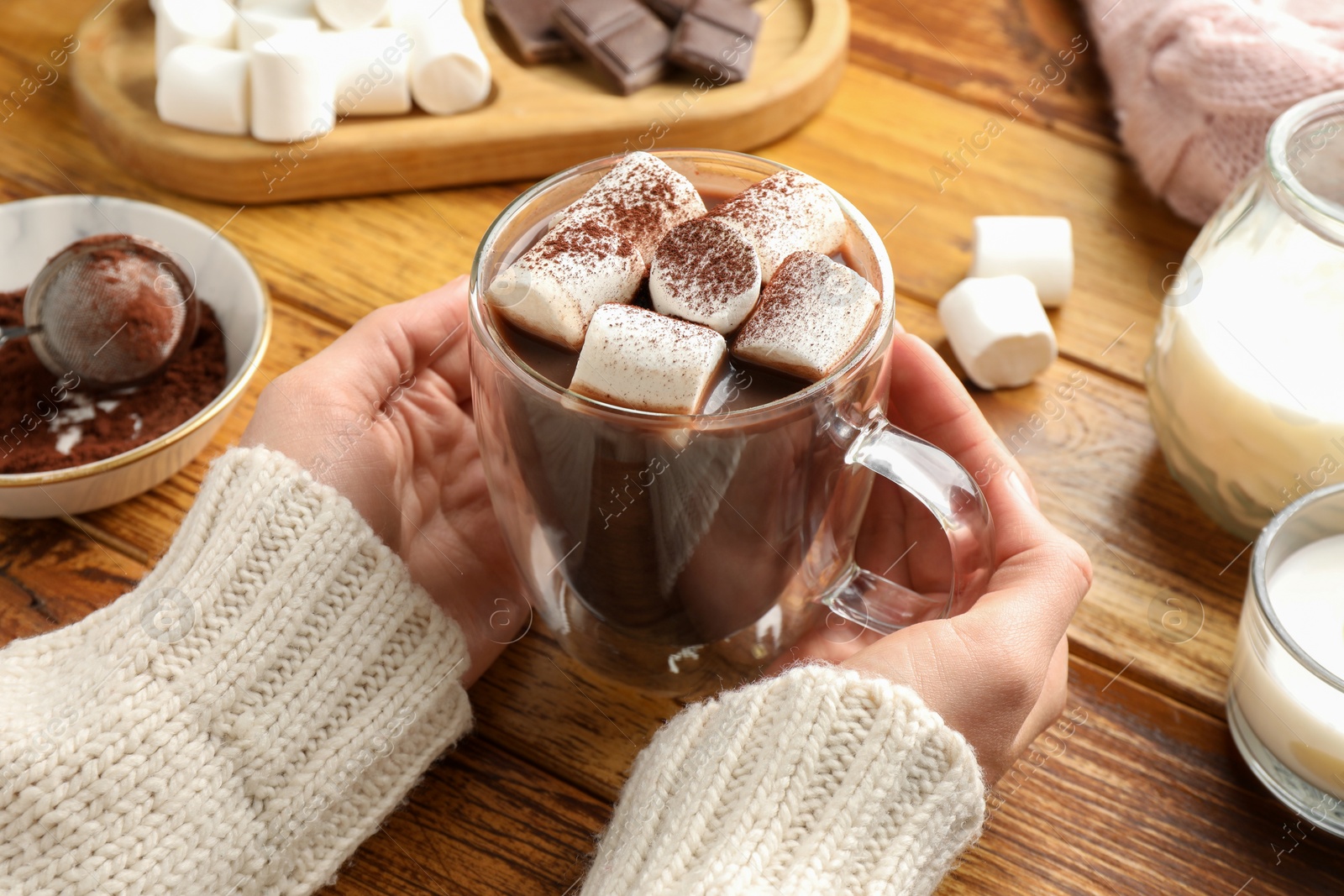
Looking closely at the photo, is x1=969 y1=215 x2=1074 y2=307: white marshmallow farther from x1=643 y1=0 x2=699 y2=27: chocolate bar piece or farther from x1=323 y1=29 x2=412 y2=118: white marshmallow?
x1=323 y1=29 x2=412 y2=118: white marshmallow

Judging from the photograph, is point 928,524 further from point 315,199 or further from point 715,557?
point 315,199

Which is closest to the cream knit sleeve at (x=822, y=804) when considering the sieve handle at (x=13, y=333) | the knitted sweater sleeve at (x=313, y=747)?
Result: the knitted sweater sleeve at (x=313, y=747)

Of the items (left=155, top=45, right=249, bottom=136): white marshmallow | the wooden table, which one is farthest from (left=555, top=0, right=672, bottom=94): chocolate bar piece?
(left=155, top=45, right=249, bottom=136): white marshmallow

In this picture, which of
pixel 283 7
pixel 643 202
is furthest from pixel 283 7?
pixel 643 202

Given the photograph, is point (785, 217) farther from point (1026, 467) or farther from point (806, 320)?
point (1026, 467)

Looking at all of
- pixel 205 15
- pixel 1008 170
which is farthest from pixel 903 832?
pixel 205 15

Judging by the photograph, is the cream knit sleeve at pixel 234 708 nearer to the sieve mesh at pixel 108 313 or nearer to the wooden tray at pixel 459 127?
the sieve mesh at pixel 108 313
